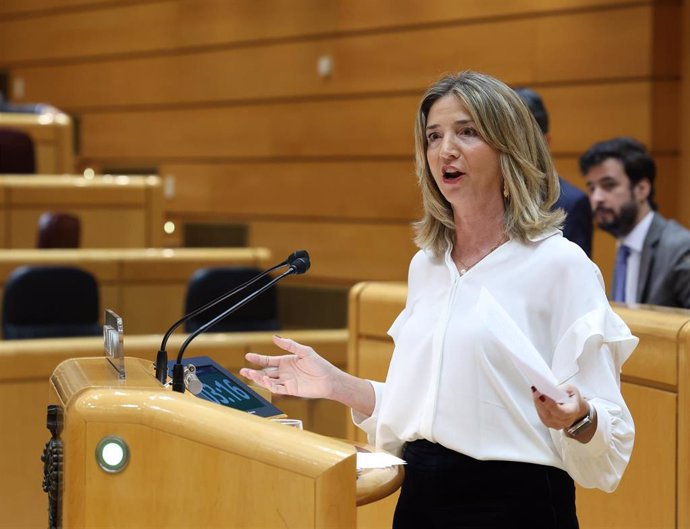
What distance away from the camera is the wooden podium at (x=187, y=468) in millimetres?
1427

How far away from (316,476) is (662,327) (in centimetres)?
120

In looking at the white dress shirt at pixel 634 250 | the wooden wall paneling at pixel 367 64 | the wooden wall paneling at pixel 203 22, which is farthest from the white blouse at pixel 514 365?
the wooden wall paneling at pixel 203 22

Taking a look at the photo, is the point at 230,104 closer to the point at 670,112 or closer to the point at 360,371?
the point at 670,112

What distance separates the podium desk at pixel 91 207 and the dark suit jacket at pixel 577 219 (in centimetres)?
389

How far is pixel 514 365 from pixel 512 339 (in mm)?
39

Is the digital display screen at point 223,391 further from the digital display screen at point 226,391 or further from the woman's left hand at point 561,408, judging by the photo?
the woman's left hand at point 561,408

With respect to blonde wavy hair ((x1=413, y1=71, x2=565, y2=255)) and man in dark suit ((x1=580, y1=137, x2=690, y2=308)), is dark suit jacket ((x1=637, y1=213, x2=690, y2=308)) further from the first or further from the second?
blonde wavy hair ((x1=413, y1=71, x2=565, y2=255))

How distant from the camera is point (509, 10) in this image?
19.2ft

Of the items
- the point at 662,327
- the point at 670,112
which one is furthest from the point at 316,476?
the point at 670,112

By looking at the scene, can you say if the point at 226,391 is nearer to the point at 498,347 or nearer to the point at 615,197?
the point at 498,347

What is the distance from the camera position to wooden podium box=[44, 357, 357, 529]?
1.43 meters

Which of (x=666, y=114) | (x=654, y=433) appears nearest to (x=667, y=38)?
(x=666, y=114)

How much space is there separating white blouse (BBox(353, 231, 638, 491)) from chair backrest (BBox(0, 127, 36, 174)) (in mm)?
5341

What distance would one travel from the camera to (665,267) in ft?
10.5
